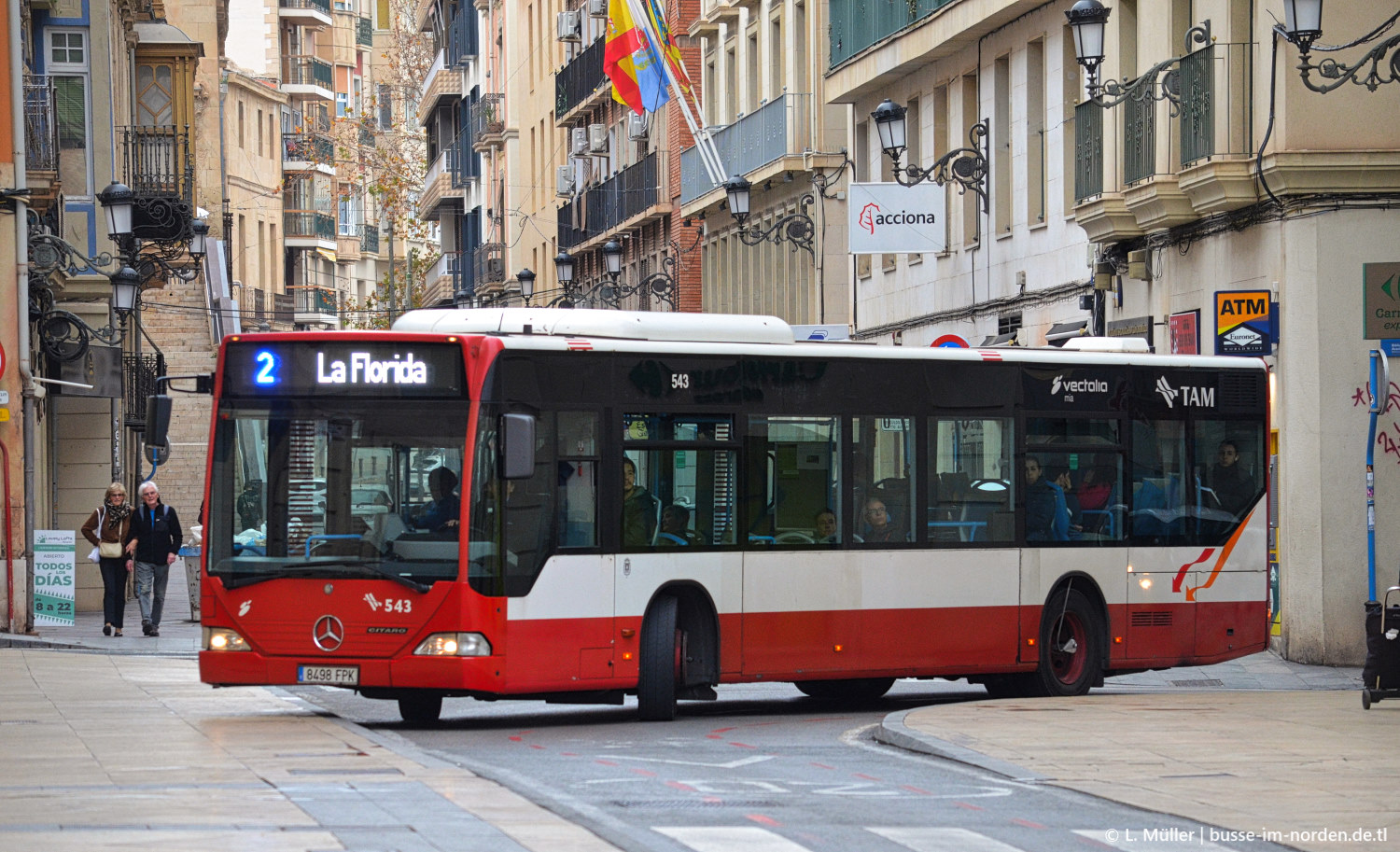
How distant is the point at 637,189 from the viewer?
64125mm

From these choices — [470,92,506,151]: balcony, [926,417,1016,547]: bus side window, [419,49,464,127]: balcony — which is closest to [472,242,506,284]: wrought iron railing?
[470,92,506,151]: balcony

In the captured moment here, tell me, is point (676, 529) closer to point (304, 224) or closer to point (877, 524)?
point (877, 524)

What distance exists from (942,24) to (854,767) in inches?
889

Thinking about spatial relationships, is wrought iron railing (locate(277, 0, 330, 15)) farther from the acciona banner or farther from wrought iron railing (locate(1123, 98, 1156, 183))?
wrought iron railing (locate(1123, 98, 1156, 183))

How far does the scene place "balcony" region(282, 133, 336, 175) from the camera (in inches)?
4281

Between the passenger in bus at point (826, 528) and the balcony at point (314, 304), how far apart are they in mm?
87273

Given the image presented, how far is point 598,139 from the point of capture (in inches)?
2761

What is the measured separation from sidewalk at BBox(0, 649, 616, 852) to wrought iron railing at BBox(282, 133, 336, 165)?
90714mm

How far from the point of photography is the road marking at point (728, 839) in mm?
11008

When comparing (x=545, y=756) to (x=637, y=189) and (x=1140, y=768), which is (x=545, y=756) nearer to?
(x=1140, y=768)

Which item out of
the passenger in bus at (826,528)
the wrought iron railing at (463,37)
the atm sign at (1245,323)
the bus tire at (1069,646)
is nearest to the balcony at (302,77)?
the wrought iron railing at (463,37)

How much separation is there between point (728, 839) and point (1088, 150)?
64.9 ft

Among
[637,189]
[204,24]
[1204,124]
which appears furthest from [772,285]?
[204,24]

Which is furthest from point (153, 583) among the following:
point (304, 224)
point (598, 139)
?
point (304, 224)
